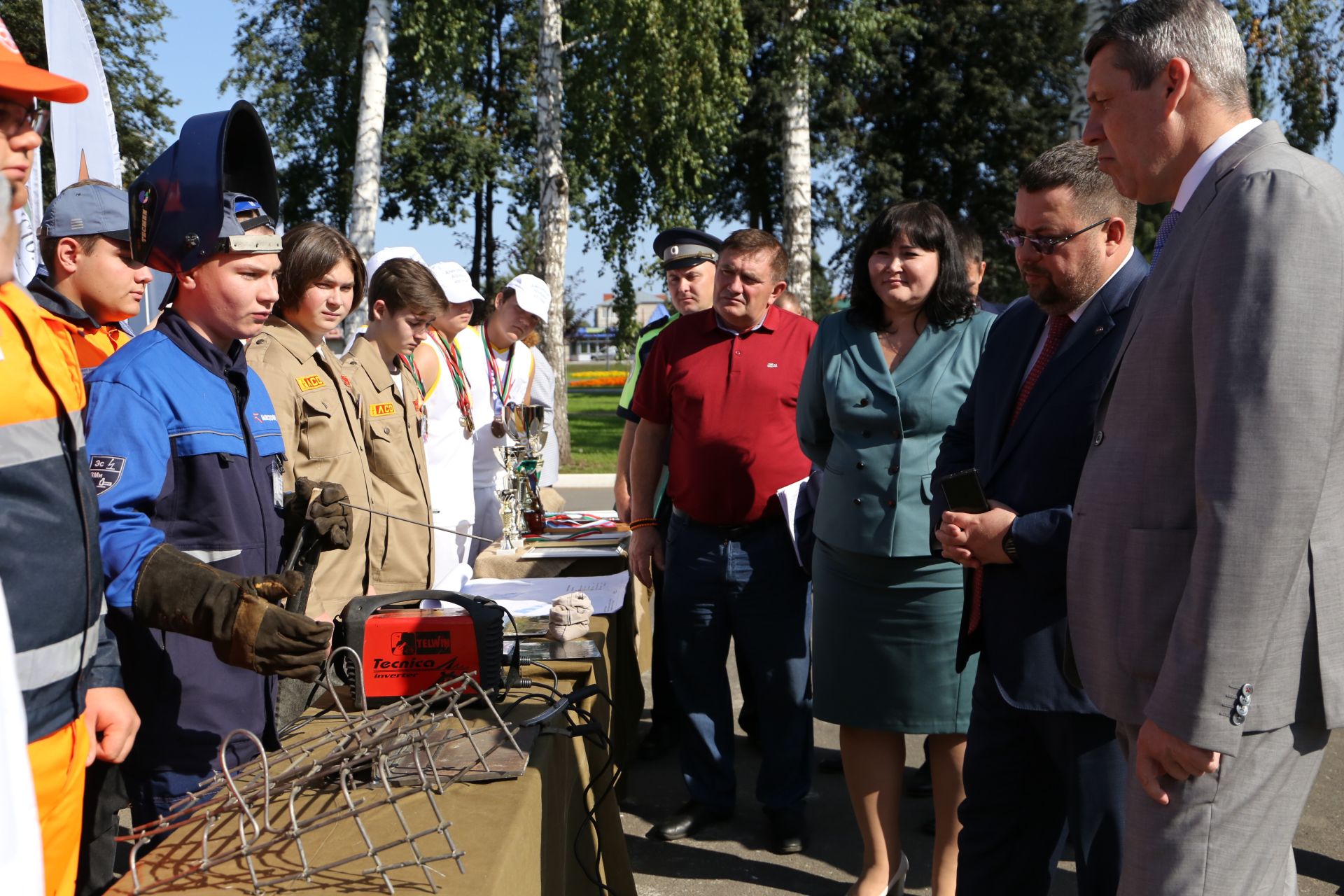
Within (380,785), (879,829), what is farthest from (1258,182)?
(879,829)

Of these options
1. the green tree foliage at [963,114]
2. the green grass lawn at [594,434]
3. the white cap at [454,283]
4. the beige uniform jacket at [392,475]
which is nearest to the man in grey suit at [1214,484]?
the beige uniform jacket at [392,475]

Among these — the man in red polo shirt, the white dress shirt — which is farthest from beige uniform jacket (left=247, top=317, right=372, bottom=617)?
the white dress shirt

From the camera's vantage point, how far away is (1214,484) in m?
1.44

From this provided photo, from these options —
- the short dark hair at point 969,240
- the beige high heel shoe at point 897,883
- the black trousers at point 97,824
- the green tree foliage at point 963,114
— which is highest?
the green tree foliage at point 963,114

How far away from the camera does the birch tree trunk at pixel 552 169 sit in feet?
39.2

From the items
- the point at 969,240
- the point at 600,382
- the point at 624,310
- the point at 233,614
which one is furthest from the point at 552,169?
the point at 600,382

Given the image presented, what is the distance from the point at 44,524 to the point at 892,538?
2.05 meters

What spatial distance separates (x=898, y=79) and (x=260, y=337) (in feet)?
66.4

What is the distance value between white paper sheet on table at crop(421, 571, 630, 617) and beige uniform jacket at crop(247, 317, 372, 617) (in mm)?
342

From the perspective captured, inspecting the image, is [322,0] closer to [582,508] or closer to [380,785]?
[582,508]

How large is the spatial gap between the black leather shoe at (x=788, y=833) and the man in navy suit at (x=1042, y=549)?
1.14m

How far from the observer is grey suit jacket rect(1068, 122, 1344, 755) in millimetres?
1405

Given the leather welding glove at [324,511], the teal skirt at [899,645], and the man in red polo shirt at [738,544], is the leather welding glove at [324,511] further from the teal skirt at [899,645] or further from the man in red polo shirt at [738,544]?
the man in red polo shirt at [738,544]

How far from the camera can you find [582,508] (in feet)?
32.7
